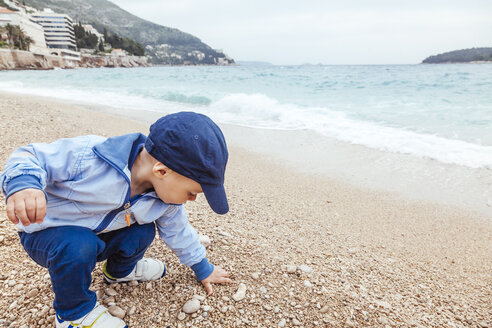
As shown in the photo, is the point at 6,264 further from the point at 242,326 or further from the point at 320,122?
the point at 320,122

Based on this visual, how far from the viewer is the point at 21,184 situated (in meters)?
1.19

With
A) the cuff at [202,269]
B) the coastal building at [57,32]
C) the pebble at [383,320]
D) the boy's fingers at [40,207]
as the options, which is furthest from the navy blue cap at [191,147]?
the coastal building at [57,32]

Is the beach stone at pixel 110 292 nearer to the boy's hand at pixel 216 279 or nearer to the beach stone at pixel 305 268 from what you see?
the boy's hand at pixel 216 279

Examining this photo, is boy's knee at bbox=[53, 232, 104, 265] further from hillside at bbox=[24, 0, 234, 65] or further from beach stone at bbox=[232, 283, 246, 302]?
hillside at bbox=[24, 0, 234, 65]

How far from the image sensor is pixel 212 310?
1.78 metres

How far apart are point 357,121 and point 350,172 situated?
13.5 feet

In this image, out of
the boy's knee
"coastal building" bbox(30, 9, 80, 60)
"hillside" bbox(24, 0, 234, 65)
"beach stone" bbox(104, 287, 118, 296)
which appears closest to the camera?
the boy's knee

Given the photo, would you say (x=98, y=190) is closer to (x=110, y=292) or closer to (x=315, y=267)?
(x=110, y=292)

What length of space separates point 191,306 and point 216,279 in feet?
0.79

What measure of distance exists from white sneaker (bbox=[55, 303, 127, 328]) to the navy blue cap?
0.84 meters

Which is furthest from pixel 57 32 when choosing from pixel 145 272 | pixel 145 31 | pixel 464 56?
pixel 464 56

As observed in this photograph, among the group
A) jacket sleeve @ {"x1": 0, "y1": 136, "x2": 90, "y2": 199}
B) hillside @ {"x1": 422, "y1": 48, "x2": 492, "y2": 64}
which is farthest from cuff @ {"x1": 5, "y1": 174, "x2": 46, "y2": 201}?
hillside @ {"x1": 422, "y1": 48, "x2": 492, "y2": 64}

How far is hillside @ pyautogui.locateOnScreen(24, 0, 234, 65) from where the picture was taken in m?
127

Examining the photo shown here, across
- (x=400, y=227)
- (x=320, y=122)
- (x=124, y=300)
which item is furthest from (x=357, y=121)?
(x=124, y=300)
